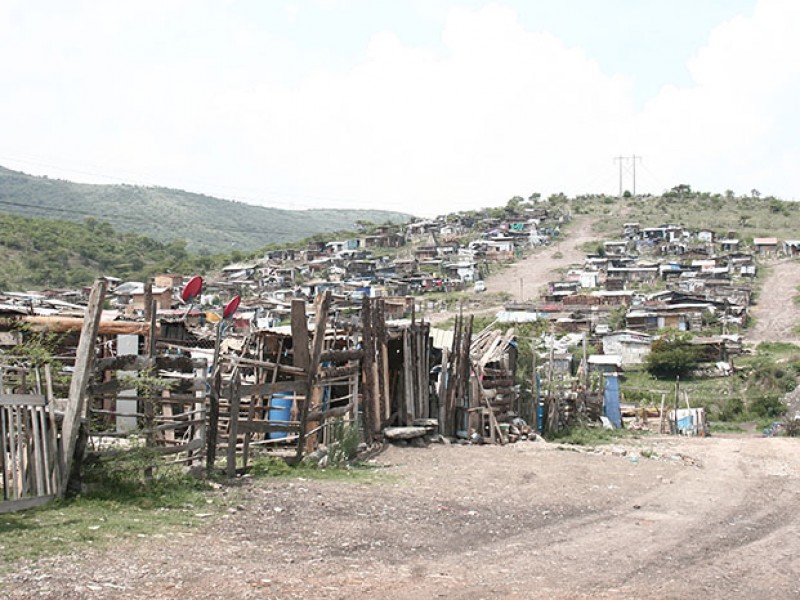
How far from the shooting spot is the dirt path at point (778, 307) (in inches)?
2490

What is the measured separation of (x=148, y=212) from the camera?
174 metres

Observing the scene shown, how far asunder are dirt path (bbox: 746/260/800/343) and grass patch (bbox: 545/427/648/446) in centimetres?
4181

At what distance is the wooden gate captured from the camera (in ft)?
26.9

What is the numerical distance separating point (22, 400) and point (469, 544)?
4.56 metres

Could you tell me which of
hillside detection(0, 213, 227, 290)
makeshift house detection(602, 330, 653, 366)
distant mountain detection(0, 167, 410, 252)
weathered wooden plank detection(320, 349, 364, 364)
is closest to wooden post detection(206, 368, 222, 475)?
weathered wooden plank detection(320, 349, 364, 364)

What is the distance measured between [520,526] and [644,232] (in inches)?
3585

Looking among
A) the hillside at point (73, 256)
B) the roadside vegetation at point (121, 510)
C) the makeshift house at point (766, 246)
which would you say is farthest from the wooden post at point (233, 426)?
the makeshift house at point (766, 246)

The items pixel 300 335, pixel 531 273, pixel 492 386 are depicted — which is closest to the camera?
pixel 300 335

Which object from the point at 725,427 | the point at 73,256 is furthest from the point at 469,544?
the point at 73,256

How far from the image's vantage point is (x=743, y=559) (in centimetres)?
845

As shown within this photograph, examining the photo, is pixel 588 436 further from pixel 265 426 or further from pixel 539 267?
pixel 539 267

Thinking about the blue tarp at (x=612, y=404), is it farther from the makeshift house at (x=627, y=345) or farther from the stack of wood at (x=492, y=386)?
the makeshift house at (x=627, y=345)

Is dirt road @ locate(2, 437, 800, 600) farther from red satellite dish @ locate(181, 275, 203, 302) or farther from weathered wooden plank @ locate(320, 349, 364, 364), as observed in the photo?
red satellite dish @ locate(181, 275, 203, 302)

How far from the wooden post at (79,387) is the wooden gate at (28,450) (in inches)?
3.5
